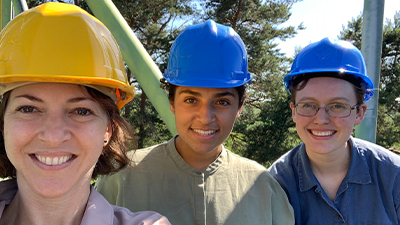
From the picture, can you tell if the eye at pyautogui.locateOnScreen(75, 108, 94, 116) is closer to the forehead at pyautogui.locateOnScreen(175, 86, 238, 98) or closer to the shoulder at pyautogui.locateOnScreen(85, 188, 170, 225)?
the shoulder at pyautogui.locateOnScreen(85, 188, 170, 225)

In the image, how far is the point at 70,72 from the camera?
4.37 feet

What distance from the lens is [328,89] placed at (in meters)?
2.45

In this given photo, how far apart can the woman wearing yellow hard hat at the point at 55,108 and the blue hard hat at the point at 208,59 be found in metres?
0.59

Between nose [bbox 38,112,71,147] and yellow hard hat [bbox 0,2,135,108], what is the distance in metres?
0.15

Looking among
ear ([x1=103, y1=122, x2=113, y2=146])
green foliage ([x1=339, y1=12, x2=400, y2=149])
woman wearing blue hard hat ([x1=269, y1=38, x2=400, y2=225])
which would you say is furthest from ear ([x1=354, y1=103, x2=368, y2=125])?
green foliage ([x1=339, y1=12, x2=400, y2=149])

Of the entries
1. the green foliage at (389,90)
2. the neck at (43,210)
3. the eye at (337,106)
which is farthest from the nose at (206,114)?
the green foliage at (389,90)

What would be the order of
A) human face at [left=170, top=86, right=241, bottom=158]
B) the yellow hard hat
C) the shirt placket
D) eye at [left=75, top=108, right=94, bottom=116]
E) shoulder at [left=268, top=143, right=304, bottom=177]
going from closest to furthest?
1. the yellow hard hat
2. eye at [left=75, top=108, right=94, bottom=116]
3. the shirt placket
4. human face at [left=170, top=86, right=241, bottom=158]
5. shoulder at [left=268, top=143, right=304, bottom=177]

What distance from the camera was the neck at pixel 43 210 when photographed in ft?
4.80

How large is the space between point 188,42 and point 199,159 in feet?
2.47

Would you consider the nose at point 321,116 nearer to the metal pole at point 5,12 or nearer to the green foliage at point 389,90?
the metal pole at point 5,12

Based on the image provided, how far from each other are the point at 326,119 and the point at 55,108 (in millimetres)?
1861

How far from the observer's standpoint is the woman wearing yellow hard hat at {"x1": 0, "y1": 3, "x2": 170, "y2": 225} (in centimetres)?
132

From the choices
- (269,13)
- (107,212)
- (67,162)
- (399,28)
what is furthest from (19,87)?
(399,28)

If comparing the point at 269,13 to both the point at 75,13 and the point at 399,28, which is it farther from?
the point at 75,13
